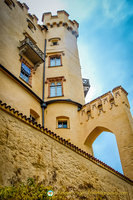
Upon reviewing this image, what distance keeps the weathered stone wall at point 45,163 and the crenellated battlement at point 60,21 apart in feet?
58.0

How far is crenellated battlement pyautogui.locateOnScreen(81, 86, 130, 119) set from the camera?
13.2 meters

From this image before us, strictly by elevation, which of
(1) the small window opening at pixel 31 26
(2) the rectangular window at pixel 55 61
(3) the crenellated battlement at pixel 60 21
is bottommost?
(2) the rectangular window at pixel 55 61

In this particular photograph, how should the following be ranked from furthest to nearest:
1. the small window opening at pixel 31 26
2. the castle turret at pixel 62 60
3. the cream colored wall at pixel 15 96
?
the small window opening at pixel 31 26 < the castle turret at pixel 62 60 < the cream colored wall at pixel 15 96

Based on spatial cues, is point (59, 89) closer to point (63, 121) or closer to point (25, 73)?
point (63, 121)

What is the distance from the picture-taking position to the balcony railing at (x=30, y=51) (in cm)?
1444

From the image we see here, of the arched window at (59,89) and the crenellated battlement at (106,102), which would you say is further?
the arched window at (59,89)

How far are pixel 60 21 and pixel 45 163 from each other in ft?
63.0

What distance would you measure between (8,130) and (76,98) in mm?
10339

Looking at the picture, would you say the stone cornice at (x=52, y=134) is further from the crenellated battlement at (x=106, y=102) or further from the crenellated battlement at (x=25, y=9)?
the crenellated battlement at (x=25, y=9)

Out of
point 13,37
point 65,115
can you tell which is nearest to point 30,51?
point 13,37

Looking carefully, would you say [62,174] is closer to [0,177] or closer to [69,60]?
[0,177]

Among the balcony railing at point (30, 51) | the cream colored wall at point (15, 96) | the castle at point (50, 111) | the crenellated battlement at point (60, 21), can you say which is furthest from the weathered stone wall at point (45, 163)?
the crenellated battlement at point (60, 21)

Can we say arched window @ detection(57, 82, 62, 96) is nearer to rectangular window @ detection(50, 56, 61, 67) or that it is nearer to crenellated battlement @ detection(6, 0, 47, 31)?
rectangular window @ detection(50, 56, 61, 67)

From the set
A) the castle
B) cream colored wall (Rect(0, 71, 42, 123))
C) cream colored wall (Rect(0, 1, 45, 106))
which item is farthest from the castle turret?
cream colored wall (Rect(0, 71, 42, 123))
